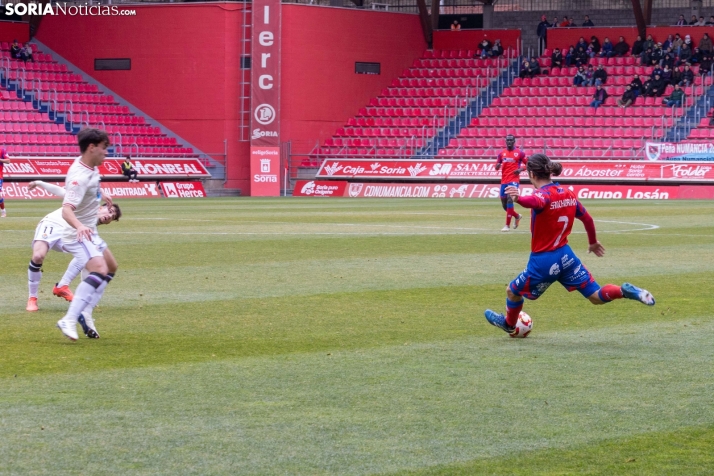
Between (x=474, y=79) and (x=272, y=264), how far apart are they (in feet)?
123

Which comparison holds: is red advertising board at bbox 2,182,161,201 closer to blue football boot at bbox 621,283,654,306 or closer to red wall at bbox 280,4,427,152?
red wall at bbox 280,4,427,152

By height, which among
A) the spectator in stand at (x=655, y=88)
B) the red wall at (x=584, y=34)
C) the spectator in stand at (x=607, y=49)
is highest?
the red wall at (x=584, y=34)

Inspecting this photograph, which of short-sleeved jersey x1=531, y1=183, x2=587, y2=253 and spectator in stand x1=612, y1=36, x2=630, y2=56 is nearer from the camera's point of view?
short-sleeved jersey x1=531, y1=183, x2=587, y2=253

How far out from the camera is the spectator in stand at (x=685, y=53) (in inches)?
1873

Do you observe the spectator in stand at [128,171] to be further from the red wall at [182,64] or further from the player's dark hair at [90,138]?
the player's dark hair at [90,138]

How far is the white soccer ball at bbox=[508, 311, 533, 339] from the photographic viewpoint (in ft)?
30.2

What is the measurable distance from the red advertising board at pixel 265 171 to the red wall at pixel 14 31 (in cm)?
1225

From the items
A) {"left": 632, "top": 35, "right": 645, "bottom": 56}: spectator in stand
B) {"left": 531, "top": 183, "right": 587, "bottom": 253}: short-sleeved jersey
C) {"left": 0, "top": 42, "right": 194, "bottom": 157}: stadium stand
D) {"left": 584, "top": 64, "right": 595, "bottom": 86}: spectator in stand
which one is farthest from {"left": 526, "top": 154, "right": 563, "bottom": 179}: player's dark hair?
{"left": 632, "top": 35, "right": 645, "bottom": 56}: spectator in stand

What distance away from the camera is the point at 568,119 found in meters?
48.0

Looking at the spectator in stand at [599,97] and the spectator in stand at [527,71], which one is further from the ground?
the spectator in stand at [527,71]

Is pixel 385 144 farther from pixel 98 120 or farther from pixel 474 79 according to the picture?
pixel 98 120

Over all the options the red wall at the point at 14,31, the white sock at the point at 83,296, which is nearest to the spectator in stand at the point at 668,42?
the red wall at the point at 14,31

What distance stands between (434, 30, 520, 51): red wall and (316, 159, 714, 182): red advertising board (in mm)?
9935

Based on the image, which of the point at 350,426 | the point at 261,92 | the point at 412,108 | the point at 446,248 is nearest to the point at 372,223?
the point at 446,248
